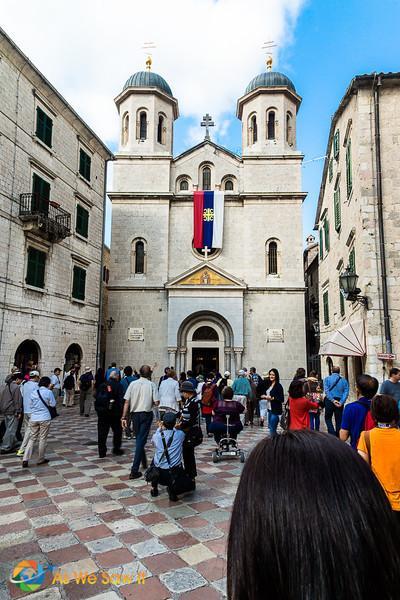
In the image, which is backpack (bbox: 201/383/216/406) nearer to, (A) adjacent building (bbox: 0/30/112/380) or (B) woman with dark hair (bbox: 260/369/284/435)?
(B) woman with dark hair (bbox: 260/369/284/435)

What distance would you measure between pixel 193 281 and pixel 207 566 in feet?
64.7

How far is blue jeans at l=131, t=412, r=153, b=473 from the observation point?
6.75 m

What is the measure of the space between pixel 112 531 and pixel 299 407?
3403 millimetres

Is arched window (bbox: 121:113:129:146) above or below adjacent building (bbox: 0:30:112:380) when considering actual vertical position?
above

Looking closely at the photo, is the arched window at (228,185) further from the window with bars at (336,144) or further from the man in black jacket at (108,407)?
the man in black jacket at (108,407)

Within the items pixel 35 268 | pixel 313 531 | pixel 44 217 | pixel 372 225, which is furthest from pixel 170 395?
pixel 44 217

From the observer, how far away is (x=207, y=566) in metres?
3.74

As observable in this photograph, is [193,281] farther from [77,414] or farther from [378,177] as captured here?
[378,177]

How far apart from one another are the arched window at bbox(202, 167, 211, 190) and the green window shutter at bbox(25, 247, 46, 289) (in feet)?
40.7

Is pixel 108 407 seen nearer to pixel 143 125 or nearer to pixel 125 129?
pixel 143 125

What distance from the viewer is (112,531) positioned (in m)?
4.50

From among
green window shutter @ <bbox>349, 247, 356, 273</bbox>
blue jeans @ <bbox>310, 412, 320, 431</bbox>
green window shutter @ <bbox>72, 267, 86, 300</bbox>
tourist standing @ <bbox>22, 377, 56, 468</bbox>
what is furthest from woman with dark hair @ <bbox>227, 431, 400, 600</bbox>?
green window shutter @ <bbox>72, 267, 86, 300</bbox>

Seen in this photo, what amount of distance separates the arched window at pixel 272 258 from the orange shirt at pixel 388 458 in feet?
68.1

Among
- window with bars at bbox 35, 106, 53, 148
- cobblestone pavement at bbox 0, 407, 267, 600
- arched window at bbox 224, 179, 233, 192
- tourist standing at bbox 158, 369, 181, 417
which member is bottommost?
cobblestone pavement at bbox 0, 407, 267, 600
